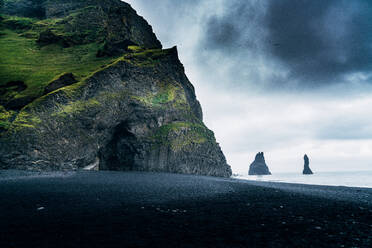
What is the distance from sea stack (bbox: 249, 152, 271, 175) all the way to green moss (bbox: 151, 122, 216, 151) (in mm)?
152590

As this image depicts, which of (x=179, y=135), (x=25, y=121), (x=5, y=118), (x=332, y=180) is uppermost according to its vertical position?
(x=179, y=135)

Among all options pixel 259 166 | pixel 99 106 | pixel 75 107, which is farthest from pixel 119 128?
pixel 259 166

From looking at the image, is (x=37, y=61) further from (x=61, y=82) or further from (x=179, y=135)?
(x=179, y=135)

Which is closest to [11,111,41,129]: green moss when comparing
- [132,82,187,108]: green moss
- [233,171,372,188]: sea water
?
[132,82,187,108]: green moss

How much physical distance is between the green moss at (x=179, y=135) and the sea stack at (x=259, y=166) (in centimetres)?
15259

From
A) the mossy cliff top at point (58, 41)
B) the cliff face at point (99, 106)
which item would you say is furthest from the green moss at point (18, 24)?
the cliff face at point (99, 106)

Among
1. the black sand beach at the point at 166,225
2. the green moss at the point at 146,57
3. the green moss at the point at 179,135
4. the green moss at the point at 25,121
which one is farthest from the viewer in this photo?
the green moss at the point at 146,57

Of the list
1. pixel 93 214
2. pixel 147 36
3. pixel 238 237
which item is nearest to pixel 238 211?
pixel 238 237

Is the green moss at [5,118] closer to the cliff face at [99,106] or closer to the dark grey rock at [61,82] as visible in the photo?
the cliff face at [99,106]

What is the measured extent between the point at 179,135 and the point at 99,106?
20.3m

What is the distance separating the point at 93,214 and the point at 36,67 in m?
57.6

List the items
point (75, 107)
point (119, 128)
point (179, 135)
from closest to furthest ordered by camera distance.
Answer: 1. point (75, 107)
2. point (119, 128)
3. point (179, 135)

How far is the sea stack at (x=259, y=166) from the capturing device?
625 ft

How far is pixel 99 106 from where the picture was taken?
127 ft
